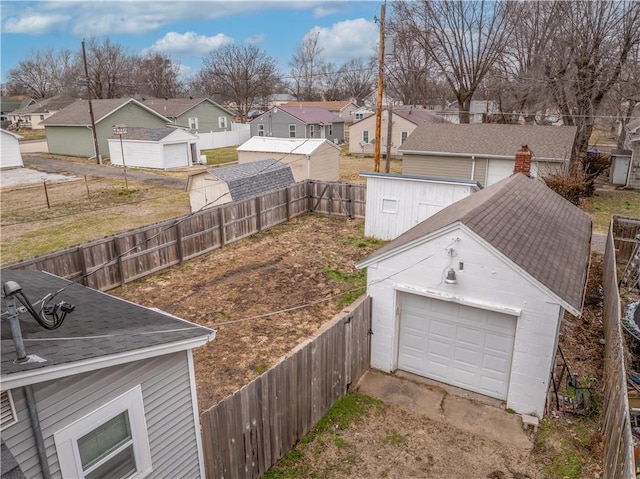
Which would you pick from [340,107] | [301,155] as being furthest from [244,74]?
[301,155]

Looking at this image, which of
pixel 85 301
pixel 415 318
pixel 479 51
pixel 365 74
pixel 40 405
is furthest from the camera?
pixel 365 74

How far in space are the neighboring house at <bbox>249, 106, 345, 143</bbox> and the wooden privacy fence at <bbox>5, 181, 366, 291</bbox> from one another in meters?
24.6

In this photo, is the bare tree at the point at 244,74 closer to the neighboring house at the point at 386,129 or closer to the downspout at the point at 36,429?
the neighboring house at the point at 386,129

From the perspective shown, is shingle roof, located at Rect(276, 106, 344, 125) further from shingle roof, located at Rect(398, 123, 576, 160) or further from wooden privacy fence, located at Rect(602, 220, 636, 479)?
wooden privacy fence, located at Rect(602, 220, 636, 479)

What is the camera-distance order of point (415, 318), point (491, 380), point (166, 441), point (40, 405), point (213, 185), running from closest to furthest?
point (40, 405), point (166, 441), point (491, 380), point (415, 318), point (213, 185)

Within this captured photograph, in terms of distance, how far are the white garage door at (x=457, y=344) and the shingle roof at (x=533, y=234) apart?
1.13 metres

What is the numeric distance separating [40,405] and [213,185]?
16.1 meters

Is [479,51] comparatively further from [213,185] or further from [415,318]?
[415,318]

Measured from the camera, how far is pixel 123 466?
16.9ft

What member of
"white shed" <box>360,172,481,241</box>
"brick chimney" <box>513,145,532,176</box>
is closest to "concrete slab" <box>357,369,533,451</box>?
"white shed" <box>360,172,481,241</box>

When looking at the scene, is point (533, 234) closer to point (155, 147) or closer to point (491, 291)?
point (491, 291)

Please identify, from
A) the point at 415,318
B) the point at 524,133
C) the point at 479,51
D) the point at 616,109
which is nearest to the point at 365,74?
the point at 479,51

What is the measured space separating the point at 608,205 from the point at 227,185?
64.6ft

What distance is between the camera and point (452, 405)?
9.10 meters
